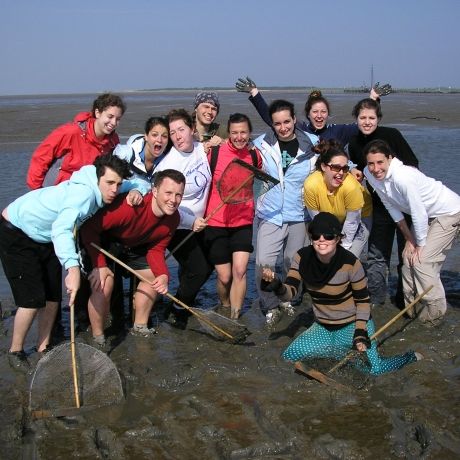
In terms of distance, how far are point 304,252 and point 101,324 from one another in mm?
2039

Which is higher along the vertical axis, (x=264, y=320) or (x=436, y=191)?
(x=436, y=191)

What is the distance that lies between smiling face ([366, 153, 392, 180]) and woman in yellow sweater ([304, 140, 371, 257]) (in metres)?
0.22

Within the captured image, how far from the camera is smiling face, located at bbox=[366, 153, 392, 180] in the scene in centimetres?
567

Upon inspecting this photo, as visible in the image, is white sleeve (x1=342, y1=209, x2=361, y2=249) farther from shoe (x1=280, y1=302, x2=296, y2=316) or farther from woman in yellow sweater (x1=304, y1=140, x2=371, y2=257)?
shoe (x1=280, y1=302, x2=296, y2=316)

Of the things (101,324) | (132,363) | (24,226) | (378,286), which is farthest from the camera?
(378,286)

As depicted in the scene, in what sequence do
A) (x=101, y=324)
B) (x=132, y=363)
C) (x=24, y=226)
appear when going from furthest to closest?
(x=101, y=324)
(x=132, y=363)
(x=24, y=226)

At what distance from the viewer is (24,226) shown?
16.3 feet

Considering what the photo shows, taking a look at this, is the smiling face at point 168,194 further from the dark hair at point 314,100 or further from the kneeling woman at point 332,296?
the dark hair at point 314,100

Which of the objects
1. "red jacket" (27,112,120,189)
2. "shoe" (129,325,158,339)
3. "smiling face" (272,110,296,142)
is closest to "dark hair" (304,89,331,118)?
"smiling face" (272,110,296,142)

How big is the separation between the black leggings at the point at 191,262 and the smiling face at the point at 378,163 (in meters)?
1.82

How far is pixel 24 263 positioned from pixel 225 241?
1.98 m

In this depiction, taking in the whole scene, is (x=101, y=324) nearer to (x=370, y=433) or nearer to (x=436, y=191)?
(x=370, y=433)

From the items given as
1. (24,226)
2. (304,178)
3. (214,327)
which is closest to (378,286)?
(304,178)

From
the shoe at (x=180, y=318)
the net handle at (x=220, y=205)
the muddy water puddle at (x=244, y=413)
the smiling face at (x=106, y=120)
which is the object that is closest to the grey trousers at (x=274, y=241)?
the net handle at (x=220, y=205)
